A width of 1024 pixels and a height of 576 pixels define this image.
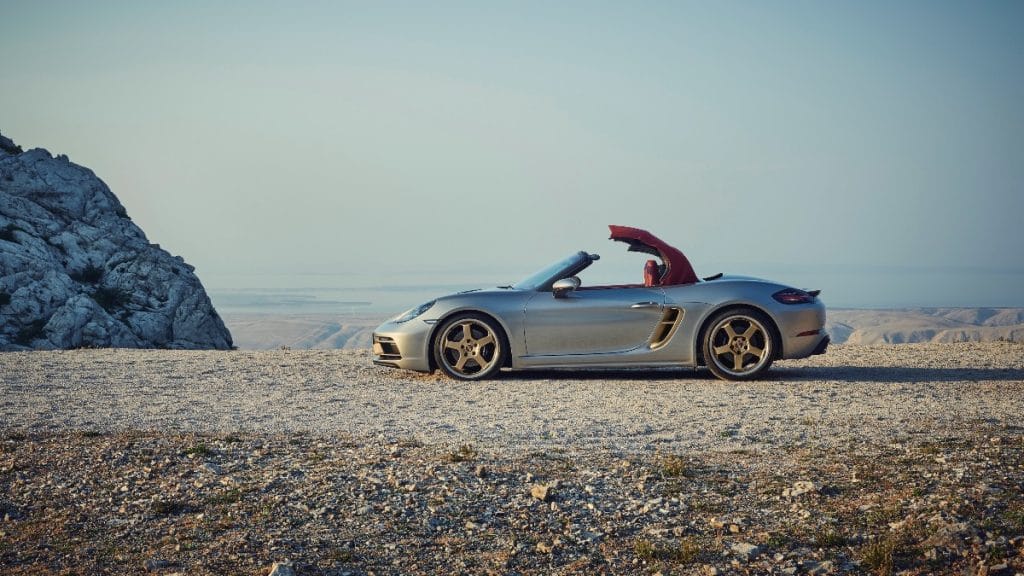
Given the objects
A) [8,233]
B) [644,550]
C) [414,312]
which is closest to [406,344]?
[414,312]

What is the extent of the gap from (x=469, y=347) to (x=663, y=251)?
2.58 meters

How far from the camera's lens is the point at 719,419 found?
8109mm

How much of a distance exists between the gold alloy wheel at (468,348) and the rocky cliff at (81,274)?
1472cm

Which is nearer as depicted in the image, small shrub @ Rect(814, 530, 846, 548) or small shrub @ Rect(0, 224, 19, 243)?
small shrub @ Rect(814, 530, 846, 548)

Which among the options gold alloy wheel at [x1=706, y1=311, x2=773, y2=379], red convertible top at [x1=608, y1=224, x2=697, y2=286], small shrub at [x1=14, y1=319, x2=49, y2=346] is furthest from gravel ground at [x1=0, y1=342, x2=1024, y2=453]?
small shrub at [x1=14, y1=319, x2=49, y2=346]

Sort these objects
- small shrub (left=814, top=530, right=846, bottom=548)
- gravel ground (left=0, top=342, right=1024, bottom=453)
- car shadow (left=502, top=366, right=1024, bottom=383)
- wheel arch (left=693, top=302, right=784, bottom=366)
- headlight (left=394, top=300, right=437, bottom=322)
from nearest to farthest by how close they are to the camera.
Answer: small shrub (left=814, top=530, right=846, bottom=548) < gravel ground (left=0, top=342, right=1024, bottom=453) < wheel arch (left=693, top=302, right=784, bottom=366) < car shadow (left=502, top=366, right=1024, bottom=383) < headlight (left=394, top=300, right=437, bottom=322)

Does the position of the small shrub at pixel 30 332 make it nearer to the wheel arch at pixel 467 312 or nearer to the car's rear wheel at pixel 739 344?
the wheel arch at pixel 467 312

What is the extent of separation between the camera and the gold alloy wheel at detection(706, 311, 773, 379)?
1098 cm

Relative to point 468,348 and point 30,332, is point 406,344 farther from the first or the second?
point 30,332

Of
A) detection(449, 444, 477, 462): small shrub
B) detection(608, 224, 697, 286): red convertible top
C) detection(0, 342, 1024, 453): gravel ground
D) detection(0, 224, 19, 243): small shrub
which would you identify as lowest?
detection(449, 444, 477, 462): small shrub

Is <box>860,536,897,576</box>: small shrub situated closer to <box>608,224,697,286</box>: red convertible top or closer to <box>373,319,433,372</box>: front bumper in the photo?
<box>608,224,697,286</box>: red convertible top

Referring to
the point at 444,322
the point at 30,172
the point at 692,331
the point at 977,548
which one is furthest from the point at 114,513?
the point at 30,172

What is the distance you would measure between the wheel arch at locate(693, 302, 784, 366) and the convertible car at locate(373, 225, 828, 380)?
1cm

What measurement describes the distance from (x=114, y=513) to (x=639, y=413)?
4.61 m
